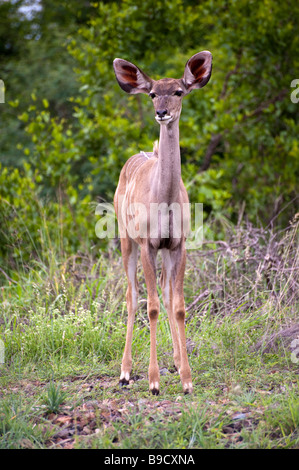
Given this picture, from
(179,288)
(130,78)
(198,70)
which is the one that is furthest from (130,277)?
(198,70)

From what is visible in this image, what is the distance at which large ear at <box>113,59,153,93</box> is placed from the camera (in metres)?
4.58

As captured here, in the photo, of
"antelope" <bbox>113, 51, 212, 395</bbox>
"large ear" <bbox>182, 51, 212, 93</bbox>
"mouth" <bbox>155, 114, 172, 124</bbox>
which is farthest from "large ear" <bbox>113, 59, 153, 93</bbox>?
"mouth" <bbox>155, 114, 172, 124</bbox>

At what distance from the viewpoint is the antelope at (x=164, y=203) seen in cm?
432

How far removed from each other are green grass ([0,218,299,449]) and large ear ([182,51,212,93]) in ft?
6.76

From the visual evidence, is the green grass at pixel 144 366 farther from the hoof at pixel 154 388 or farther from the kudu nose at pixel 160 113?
the kudu nose at pixel 160 113

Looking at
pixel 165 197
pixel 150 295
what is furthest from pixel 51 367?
pixel 165 197

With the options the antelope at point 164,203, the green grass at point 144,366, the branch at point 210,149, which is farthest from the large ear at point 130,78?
the branch at point 210,149

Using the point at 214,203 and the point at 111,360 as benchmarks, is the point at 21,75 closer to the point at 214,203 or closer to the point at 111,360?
the point at 214,203

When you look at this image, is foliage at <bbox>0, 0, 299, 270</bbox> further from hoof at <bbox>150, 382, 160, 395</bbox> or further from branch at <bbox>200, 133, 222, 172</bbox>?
hoof at <bbox>150, 382, 160, 395</bbox>

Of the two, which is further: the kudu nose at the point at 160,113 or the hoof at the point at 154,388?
the hoof at the point at 154,388

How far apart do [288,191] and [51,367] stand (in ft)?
17.8

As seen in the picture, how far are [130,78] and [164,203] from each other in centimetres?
106

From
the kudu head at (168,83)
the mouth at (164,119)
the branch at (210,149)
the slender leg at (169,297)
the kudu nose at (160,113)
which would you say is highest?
the kudu head at (168,83)

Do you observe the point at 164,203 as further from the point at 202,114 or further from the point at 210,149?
the point at 210,149
